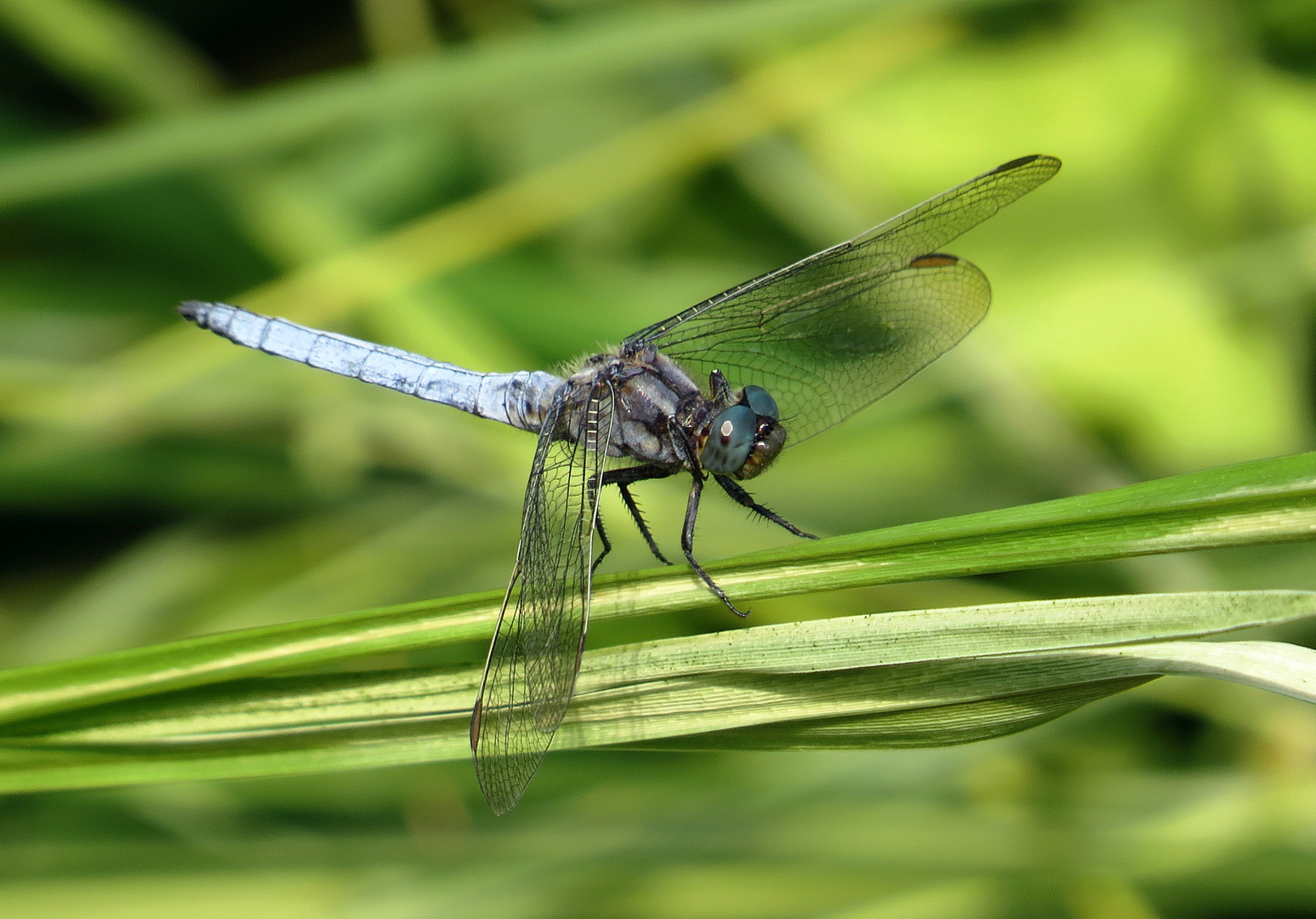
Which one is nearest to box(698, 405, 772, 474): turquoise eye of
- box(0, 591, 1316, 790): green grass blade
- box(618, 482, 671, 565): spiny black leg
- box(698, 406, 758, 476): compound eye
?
box(698, 406, 758, 476): compound eye

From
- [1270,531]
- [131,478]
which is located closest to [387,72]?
[131,478]

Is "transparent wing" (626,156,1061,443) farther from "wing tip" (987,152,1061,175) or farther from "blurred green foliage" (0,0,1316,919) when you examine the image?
"blurred green foliage" (0,0,1316,919)

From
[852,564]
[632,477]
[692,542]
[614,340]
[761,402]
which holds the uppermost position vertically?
[614,340]

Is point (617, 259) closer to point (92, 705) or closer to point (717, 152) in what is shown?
point (717, 152)

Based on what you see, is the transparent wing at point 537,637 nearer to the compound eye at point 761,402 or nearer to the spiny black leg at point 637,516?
the spiny black leg at point 637,516

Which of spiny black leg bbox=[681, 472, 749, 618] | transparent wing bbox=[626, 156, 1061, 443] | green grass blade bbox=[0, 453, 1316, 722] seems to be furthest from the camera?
transparent wing bbox=[626, 156, 1061, 443]

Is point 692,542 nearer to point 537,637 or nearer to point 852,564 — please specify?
point 537,637

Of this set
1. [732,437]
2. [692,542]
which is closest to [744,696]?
[692,542]

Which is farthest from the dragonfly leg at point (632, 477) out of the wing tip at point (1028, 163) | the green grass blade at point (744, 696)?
the wing tip at point (1028, 163)
